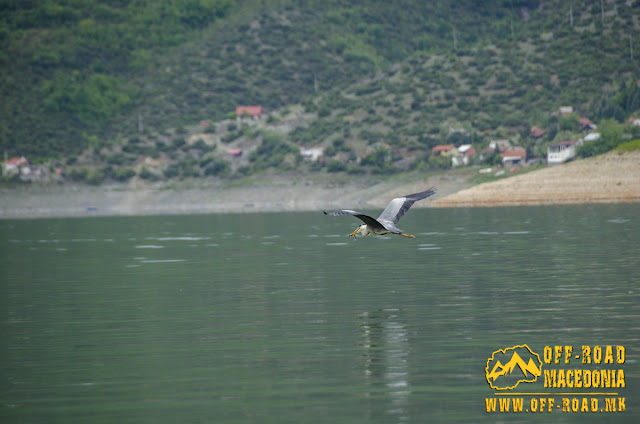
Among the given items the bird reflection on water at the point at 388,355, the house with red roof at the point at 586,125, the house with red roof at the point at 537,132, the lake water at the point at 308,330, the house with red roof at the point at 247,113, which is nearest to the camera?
the lake water at the point at 308,330

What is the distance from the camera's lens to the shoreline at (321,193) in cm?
10769

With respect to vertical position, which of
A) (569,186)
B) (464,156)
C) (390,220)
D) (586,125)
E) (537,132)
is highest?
(586,125)

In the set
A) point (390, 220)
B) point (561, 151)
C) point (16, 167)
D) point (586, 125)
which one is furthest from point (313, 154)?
point (390, 220)

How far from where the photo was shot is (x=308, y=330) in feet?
70.3

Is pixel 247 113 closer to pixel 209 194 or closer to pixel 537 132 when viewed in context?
pixel 209 194

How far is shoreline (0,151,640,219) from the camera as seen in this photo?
10769cm

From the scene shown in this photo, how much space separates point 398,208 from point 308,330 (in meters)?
4.80

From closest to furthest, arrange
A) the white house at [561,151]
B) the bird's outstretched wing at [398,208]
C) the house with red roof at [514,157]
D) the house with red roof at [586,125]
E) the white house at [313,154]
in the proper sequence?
the bird's outstretched wing at [398,208]
the white house at [561,151]
the house with red roof at [514,157]
the house with red roof at [586,125]
the white house at [313,154]

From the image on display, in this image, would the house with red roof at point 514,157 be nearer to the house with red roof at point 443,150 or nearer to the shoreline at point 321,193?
the shoreline at point 321,193

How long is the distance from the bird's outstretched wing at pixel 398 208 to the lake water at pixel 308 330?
2.25 m

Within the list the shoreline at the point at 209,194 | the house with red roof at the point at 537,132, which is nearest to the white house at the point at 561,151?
the shoreline at the point at 209,194

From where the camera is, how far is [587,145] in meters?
137

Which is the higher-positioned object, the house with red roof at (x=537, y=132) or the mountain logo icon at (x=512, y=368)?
the house with red roof at (x=537, y=132)

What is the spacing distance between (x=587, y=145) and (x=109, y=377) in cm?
12768
